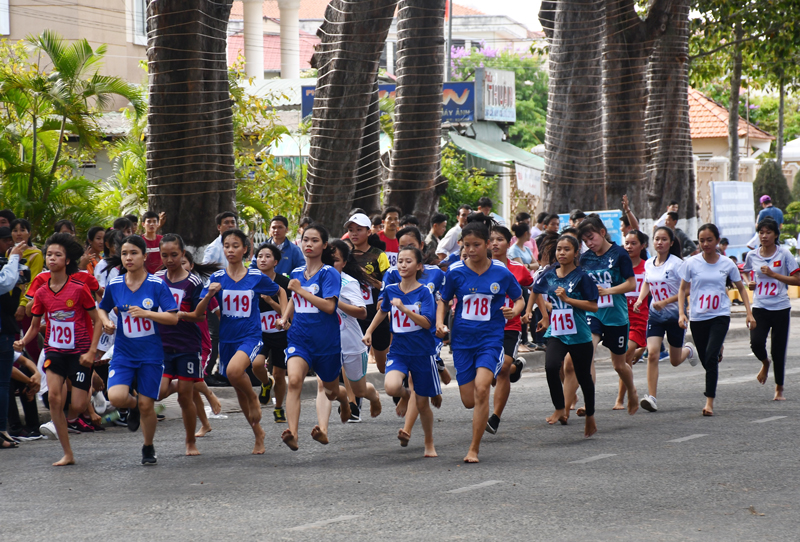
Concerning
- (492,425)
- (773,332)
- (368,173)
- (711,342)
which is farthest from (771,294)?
(368,173)

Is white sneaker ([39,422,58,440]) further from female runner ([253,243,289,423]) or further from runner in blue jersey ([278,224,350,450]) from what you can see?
runner in blue jersey ([278,224,350,450])

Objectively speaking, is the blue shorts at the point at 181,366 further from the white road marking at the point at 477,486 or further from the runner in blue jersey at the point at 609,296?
the runner in blue jersey at the point at 609,296

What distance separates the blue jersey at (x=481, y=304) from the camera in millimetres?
8086

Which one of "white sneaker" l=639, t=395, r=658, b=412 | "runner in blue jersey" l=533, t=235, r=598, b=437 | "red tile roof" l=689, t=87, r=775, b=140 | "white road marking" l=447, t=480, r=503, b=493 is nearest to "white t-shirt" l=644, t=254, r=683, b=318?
"white sneaker" l=639, t=395, r=658, b=412

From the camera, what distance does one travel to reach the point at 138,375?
309 inches

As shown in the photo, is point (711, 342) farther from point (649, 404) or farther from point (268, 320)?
point (268, 320)

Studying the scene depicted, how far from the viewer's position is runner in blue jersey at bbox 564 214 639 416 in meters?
9.98

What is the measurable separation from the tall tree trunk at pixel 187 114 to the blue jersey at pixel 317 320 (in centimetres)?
413

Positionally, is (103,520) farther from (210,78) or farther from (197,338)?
(210,78)

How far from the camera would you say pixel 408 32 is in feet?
49.3

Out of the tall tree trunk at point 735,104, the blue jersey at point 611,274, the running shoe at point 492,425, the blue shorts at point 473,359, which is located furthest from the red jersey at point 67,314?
the tall tree trunk at point 735,104

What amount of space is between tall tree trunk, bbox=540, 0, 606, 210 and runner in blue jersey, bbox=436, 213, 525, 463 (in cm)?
951

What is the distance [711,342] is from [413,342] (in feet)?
12.1

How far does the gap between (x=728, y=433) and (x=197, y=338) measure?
4462mm
